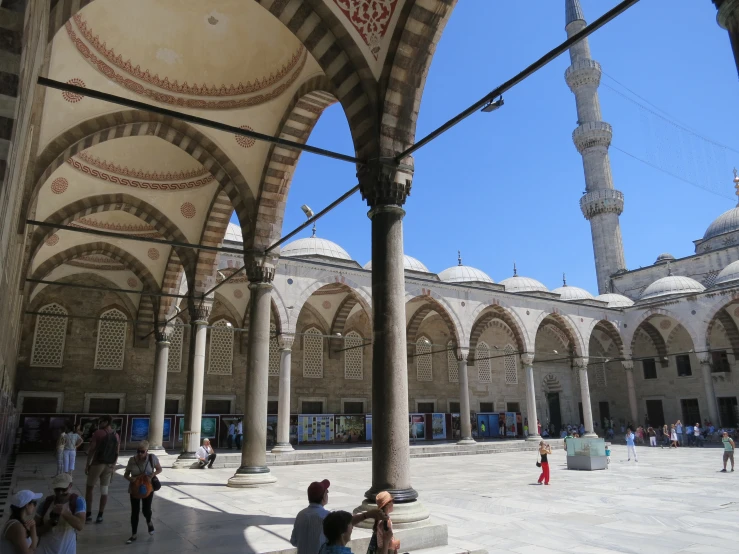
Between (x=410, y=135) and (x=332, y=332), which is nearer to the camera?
(x=410, y=135)

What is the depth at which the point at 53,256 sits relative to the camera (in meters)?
13.8

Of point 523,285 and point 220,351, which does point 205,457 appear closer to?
point 220,351

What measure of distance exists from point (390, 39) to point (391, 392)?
3.81 meters

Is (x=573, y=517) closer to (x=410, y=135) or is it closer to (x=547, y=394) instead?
(x=410, y=135)

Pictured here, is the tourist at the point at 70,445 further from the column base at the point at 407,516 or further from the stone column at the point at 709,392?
the stone column at the point at 709,392

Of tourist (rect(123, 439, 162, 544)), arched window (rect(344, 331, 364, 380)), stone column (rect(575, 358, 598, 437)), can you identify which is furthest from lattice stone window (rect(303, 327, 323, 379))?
tourist (rect(123, 439, 162, 544))

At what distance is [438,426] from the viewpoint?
22297 mm

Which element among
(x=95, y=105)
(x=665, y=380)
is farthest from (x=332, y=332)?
(x=665, y=380)

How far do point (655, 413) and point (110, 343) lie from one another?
23244 mm

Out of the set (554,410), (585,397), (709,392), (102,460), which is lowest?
(102,460)

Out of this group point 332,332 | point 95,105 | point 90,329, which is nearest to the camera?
point 95,105

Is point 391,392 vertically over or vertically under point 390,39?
under

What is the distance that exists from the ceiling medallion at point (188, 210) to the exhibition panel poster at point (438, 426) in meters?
14.3

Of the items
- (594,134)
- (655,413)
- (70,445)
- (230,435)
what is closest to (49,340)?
(230,435)
